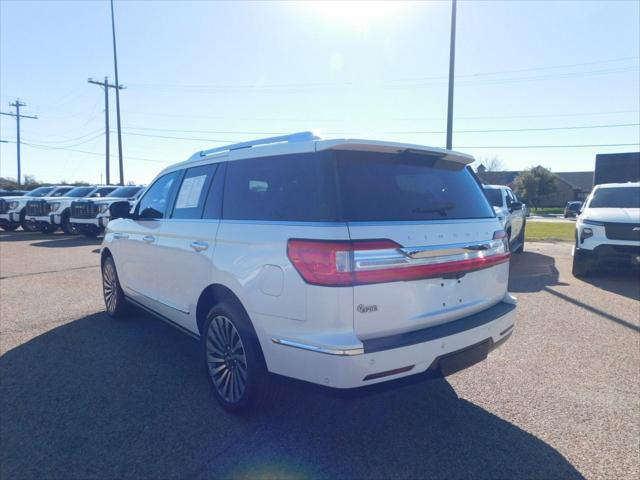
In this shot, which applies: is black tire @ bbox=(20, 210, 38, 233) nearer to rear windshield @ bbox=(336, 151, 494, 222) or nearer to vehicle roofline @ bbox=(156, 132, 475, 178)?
vehicle roofline @ bbox=(156, 132, 475, 178)

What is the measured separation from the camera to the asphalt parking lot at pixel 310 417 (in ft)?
8.68

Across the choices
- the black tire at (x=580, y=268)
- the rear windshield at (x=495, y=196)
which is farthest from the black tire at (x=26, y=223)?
the black tire at (x=580, y=268)

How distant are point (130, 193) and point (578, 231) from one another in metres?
15.5

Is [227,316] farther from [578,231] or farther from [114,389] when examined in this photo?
[578,231]

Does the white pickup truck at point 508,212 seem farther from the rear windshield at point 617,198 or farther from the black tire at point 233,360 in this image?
the black tire at point 233,360

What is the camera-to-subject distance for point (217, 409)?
3.31m

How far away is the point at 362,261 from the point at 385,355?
529mm

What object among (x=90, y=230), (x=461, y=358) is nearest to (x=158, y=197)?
(x=461, y=358)

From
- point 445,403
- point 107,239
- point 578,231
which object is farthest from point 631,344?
point 107,239

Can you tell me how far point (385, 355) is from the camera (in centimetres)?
243

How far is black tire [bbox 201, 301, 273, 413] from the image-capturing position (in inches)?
114

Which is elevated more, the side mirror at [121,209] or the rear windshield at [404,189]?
the rear windshield at [404,189]

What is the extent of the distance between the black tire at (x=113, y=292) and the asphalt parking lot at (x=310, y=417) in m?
0.26

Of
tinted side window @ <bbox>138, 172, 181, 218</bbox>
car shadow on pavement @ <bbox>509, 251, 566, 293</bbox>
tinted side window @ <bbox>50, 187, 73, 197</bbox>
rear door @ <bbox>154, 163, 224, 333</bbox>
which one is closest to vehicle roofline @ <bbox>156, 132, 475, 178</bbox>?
rear door @ <bbox>154, 163, 224, 333</bbox>
